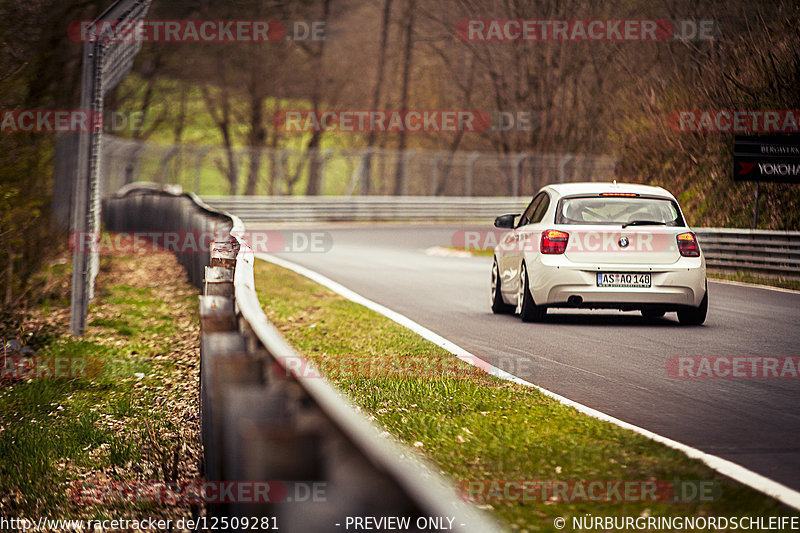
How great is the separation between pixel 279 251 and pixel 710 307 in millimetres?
13216

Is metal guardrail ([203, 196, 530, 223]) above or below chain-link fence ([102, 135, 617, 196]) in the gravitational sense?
below

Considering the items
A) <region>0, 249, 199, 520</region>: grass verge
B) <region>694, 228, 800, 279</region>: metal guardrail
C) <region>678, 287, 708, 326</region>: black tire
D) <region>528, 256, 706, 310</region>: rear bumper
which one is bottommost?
<region>0, 249, 199, 520</region>: grass verge

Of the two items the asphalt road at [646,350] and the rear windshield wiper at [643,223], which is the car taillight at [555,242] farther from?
the asphalt road at [646,350]

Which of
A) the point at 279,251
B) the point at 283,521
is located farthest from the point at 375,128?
the point at 283,521

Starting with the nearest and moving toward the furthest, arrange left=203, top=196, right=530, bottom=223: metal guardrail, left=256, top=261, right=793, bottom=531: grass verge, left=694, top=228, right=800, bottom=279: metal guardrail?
1. left=256, top=261, right=793, bottom=531: grass verge
2. left=694, top=228, right=800, bottom=279: metal guardrail
3. left=203, top=196, right=530, bottom=223: metal guardrail

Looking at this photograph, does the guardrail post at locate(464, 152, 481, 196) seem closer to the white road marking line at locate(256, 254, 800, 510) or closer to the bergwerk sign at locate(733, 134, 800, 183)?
the bergwerk sign at locate(733, 134, 800, 183)

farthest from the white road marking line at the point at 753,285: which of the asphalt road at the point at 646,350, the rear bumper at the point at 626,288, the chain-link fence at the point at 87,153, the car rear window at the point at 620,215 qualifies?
the chain-link fence at the point at 87,153

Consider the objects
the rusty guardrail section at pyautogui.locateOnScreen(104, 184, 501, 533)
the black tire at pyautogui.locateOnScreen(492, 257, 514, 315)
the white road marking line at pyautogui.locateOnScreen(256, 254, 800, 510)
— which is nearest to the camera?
the rusty guardrail section at pyautogui.locateOnScreen(104, 184, 501, 533)

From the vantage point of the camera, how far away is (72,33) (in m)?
12.2

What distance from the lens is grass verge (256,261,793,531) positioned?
4945 mm

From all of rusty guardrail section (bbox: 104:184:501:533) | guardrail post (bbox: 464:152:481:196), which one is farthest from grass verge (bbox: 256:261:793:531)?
guardrail post (bbox: 464:152:481:196)

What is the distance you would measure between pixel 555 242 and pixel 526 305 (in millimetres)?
881

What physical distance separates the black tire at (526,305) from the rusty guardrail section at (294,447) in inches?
292

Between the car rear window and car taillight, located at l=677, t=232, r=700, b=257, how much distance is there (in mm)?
217
